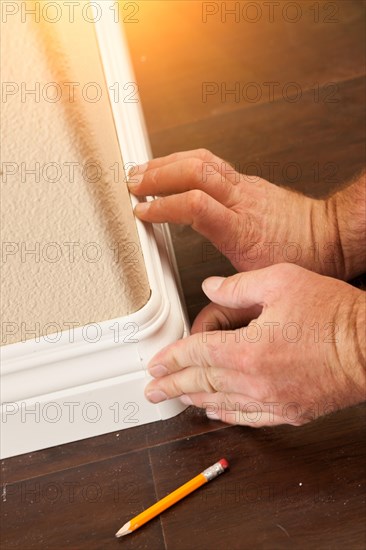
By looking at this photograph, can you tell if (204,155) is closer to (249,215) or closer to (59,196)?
(249,215)

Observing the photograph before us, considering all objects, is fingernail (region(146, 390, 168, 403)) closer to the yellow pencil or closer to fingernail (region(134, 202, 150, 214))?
the yellow pencil

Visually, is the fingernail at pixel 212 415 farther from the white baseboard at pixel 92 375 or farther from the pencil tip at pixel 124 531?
the pencil tip at pixel 124 531

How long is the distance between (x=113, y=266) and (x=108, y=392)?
178mm

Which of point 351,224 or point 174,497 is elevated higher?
point 351,224

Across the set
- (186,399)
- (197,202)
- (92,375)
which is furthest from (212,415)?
(197,202)

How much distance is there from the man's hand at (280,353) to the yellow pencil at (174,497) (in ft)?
0.23

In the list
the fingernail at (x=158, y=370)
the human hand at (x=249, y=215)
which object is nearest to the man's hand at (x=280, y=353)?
the fingernail at (x=158, y=370)

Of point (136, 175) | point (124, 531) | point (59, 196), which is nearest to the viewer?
point (59, 196)

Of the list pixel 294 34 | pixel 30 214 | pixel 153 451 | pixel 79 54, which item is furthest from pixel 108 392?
pixel 294 34

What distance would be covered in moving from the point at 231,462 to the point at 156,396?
4.5 inches

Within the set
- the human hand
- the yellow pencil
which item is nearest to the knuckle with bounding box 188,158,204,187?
the human hand

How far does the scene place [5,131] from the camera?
21.8 inches

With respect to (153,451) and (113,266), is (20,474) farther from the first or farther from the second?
(113,266)

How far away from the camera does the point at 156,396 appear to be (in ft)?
2.49
